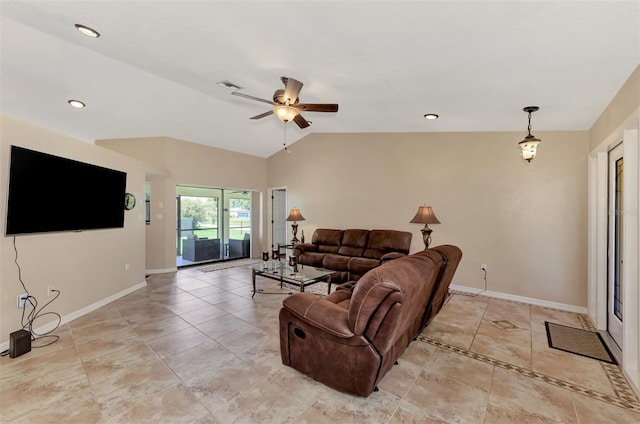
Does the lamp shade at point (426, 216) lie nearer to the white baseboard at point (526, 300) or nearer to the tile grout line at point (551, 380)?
the white baseboard at point (526, 300)

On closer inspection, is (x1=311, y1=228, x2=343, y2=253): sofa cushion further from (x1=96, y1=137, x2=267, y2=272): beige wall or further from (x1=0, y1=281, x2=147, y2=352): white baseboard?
(x1=0, y1=281, x2=147, y2=352): white baseboard

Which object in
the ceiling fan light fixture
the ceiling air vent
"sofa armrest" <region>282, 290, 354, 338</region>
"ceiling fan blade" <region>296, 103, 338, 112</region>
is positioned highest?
the ceiling air vent

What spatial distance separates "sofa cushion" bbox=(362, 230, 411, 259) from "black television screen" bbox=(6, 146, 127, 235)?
433 centimetres

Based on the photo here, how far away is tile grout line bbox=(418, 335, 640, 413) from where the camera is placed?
79.3 inches

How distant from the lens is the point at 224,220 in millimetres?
8125

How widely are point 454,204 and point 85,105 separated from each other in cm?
614

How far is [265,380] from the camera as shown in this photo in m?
2.23

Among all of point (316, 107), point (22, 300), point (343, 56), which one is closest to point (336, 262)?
point (316, 107)

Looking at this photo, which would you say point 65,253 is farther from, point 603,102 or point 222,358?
point 603,102

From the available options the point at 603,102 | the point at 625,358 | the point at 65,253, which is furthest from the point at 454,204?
the point at 65,253

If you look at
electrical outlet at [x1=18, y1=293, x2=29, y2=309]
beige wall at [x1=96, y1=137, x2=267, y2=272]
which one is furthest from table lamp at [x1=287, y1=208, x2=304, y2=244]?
electrical outlet at [x1=18, y1=293, x2=29, y2=309]

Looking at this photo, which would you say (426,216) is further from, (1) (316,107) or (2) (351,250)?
(1) (316,107)

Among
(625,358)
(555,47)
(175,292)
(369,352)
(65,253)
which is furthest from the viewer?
(175,292)

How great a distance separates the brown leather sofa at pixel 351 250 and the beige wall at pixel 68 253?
3113 mm
